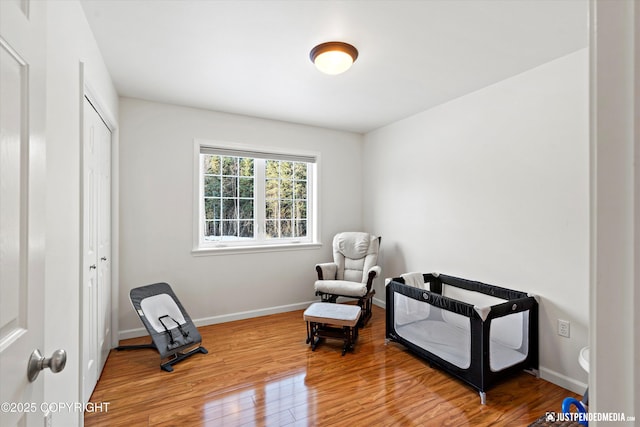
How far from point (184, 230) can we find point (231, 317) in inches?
46.3

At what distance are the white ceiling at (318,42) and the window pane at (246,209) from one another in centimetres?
124

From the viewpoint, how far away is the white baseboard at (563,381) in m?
2.20

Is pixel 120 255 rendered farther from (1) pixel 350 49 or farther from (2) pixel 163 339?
(1) pixel 350 49

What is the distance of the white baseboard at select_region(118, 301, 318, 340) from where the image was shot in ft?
10.3

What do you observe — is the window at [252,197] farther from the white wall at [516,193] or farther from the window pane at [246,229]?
the white wall at [516,193]

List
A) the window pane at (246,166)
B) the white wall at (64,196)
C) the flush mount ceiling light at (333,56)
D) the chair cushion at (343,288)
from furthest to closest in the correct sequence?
1. the window pane at (246,166)
2. the chair cushion at (343,288)
3. the flush mount ceiling light at (333,56)
4. the white wall at (64,196)

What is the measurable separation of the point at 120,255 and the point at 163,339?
1.05m

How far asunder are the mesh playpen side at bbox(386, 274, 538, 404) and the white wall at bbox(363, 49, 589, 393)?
0.14m

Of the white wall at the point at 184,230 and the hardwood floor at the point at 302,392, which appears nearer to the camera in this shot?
the hardwood floor at the point at 302,392

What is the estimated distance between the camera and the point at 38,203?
80cm
